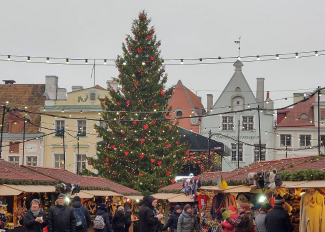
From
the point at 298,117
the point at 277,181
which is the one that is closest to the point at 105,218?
the point at 277,181

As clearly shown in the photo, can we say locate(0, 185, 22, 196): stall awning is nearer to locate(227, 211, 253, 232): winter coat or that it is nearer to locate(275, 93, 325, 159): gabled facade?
locate(227, 211, 253, 232): winter coat

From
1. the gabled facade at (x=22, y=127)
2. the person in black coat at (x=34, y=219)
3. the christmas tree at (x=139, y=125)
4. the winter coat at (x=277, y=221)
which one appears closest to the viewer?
the winter coat at (x=277, y=221)

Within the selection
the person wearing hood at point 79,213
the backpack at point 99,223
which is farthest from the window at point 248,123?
the person wearing hood at point 79,213

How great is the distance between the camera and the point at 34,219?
594 inches

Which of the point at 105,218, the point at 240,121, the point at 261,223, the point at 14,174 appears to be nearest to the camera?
the point at 261,223

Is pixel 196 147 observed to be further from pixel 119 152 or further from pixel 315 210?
pixel 315 210

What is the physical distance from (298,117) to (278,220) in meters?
49.1

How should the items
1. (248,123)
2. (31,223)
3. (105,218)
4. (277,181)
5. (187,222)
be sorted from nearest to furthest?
1. (31,223)
2. (277,181)
3. (187,222)
4. (105,218)
5. (248,123)

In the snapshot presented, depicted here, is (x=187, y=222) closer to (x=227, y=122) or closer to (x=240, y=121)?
(x=240, y=121)

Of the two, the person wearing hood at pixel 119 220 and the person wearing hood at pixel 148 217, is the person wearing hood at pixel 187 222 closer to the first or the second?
the person wearing hood at pixel 148 217

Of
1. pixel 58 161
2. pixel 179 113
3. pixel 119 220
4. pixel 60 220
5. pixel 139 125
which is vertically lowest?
pixel 119 220

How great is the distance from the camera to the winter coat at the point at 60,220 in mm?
14359

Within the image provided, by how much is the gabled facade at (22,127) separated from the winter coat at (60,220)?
43.3 meters

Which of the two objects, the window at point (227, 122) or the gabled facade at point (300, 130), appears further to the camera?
the window at point (227, 122)
